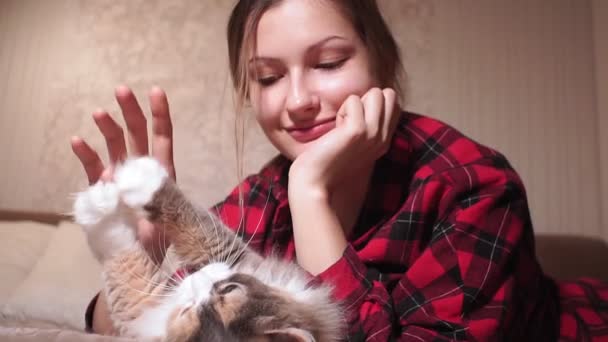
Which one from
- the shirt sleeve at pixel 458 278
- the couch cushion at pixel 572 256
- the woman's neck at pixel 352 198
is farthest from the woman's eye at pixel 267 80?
the couch cushion at pixel 572 256

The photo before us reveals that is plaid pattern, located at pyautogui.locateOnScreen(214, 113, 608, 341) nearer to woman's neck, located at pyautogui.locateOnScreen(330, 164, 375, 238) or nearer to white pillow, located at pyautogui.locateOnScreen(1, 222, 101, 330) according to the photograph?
woman's neck, located at pyautogui.locateOnScreen(330, 164, 375, 238)

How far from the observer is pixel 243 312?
0.54 meters

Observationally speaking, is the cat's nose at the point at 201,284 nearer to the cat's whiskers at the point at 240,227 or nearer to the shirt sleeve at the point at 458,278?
the cat's whiskers at the point at 240,227

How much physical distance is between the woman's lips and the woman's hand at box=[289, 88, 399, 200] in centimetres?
5

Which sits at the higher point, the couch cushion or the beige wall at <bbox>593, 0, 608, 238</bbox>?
the beige wall at <bbox>593, 0, 608, 238</bbox>

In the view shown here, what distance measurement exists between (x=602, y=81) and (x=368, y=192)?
1.10 m

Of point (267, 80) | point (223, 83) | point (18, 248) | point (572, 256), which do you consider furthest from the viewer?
point (223, 83)

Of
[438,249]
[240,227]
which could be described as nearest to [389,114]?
[438,249]

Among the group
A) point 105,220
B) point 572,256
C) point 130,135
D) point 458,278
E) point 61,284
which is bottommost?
point 572,256

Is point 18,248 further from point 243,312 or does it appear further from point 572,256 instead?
point 572,256

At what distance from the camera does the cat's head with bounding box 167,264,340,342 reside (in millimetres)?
525

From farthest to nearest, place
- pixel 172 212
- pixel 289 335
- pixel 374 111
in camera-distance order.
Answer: pixel 374 111, pixel 172 212, pixel 289 335

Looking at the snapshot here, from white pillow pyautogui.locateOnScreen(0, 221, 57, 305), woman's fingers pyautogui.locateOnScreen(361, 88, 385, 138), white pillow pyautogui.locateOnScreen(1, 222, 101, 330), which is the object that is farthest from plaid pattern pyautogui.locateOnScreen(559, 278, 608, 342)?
white pillow pyautogui.locateOnScreen(0, 221, 57, 305)

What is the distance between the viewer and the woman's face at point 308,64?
29.6 inches
